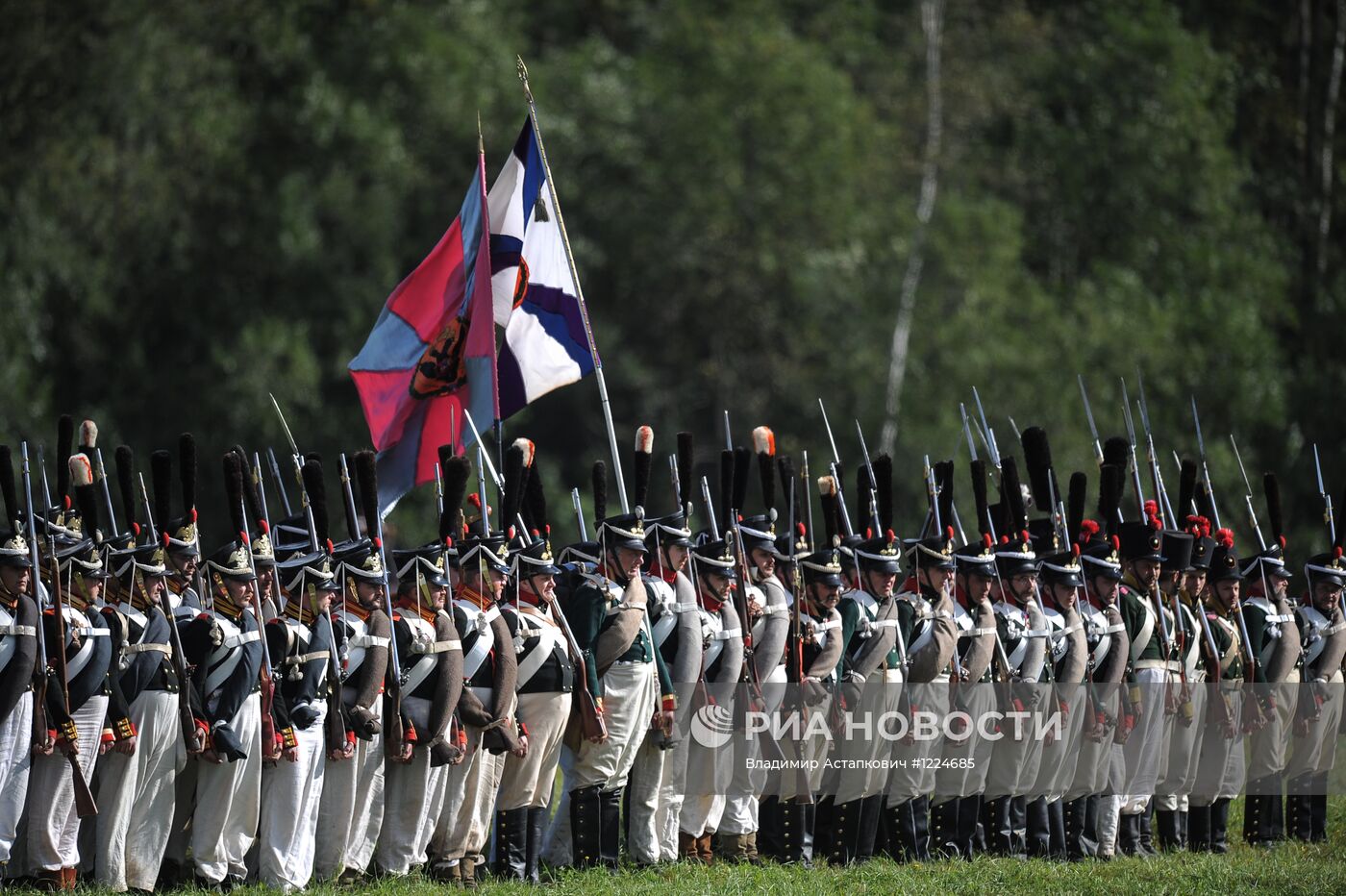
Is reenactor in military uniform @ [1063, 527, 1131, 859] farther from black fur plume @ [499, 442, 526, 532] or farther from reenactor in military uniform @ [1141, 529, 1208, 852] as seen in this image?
black fur plume @ [499, 442, 526, 532]

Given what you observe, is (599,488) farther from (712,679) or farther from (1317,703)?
(1317,703)

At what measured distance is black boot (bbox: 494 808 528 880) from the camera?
11.3 m

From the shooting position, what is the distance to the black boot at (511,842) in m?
11.3

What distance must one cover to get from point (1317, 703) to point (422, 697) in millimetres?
7642

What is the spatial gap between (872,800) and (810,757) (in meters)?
0.59

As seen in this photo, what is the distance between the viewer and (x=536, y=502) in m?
12.3

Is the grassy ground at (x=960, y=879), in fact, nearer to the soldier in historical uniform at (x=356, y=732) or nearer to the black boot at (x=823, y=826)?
the soldier in historical uniform at (x=356, y=732)

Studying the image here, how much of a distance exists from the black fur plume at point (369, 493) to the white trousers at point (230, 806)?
3.84 feet

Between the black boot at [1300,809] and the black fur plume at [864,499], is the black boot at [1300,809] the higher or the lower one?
the lower one

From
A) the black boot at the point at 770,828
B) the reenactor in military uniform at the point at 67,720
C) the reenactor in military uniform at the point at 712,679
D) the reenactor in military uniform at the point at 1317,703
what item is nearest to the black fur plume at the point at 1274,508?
the reenactor in military uniform at the point at 1317,703

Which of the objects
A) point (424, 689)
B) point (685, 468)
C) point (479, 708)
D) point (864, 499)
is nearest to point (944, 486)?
point (864, 499)

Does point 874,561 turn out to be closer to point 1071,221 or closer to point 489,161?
point 489,161

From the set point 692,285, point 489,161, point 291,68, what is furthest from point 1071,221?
point 291,68

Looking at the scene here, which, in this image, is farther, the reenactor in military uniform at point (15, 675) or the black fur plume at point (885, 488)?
the black fur plume at point (885, 488)
